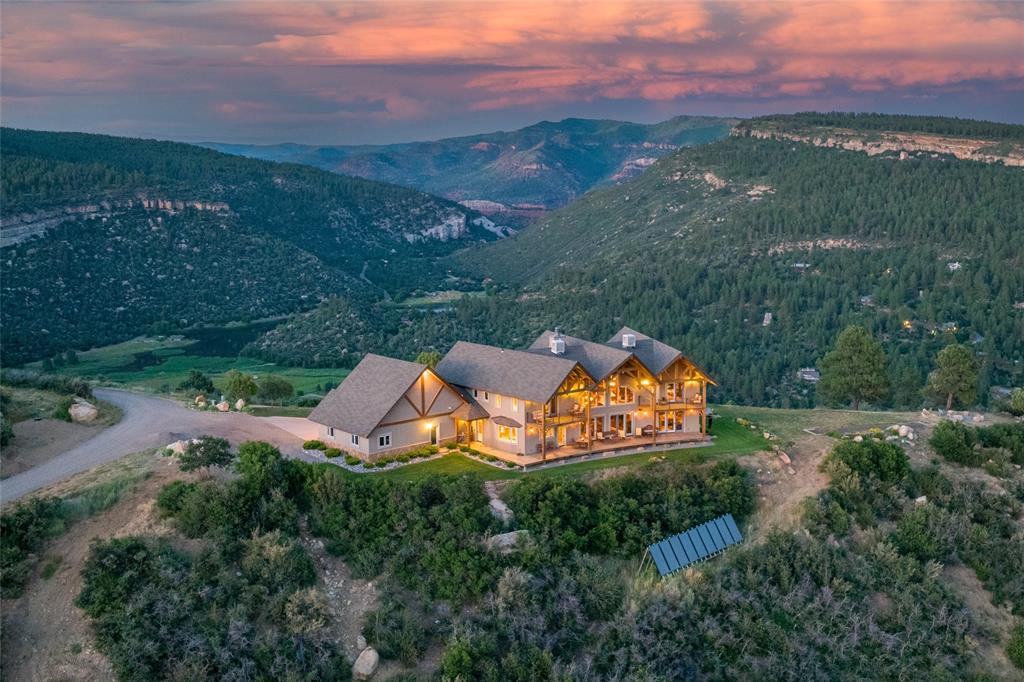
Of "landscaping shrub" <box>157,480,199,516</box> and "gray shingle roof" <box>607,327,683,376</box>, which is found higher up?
"gray shingle roof" <box>607,327,683,376</box>

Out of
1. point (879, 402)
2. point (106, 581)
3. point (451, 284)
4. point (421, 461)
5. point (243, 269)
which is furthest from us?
point (451, 284)

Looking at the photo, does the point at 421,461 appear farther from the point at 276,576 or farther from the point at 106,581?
the point at 106,581

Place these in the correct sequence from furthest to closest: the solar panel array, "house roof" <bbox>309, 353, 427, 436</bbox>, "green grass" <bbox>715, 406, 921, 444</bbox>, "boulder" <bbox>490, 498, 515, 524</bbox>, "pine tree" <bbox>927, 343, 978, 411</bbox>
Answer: "pine tree" <bbox>927, 343, 978, 411</bbox>
"green grass" <bbox>715, 406, 921, 444</bbox>
"house roof" <bbox>309, 353, 427, 436</bbox>
"boulder" <bbox>490, 498, 515, 524</bbox>
the solar panel array

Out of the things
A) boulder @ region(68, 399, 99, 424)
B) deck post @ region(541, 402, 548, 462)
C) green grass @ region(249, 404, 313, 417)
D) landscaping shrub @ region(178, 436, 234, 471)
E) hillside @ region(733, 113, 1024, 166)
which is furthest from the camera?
hillside @ region(733, 113, 1024, 166)

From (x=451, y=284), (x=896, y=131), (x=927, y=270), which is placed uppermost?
(x=896, y=131)

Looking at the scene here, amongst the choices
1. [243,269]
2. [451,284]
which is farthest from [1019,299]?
[243,269]

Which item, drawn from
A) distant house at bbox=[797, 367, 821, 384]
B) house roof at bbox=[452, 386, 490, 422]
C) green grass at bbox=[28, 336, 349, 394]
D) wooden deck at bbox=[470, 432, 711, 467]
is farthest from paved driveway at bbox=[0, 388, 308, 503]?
distant house at bbox=[797, 367, 821, 384]

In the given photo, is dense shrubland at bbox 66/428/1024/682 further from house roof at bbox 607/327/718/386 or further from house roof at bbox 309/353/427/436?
house roof at bbox 607/327/718/386

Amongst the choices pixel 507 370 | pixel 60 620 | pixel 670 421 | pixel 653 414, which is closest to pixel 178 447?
pixel 60 620
